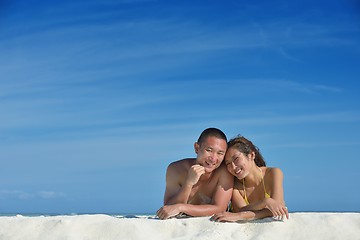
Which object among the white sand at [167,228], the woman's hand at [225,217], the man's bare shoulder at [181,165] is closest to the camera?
the white sand at [167,228]

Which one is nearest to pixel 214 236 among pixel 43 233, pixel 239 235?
pixel 239 235

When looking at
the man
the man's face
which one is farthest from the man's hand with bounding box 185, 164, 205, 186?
the man's face

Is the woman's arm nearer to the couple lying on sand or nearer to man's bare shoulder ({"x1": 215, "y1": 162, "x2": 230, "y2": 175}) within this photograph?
the couple lying on sand

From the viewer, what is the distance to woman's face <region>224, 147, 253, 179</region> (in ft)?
19.8

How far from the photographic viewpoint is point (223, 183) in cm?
611

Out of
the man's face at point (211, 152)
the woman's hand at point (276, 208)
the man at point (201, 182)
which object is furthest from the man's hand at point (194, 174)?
the woman's hand at point (276, 208)

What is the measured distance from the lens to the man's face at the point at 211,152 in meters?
6.01

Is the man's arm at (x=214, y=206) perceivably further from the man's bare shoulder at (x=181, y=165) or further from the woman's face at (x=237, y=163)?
the man's bare shoulder at (x=181, y=165)

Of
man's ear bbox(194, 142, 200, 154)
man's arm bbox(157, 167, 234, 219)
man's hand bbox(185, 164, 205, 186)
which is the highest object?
man's ear bbox(194, 142, 200, 154)

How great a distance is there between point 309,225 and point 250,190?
36.0 inches

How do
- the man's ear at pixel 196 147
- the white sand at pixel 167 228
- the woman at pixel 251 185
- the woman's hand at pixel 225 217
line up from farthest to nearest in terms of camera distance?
the man's ear at pixel 196 147
the woman at pixel 251 185
the woman's hand at pixel 225 217
the white sand at pixel 167 228

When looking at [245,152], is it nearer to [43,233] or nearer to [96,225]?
[96,225]

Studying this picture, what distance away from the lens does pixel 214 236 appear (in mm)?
5133

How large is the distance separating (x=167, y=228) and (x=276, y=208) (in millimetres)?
1133
